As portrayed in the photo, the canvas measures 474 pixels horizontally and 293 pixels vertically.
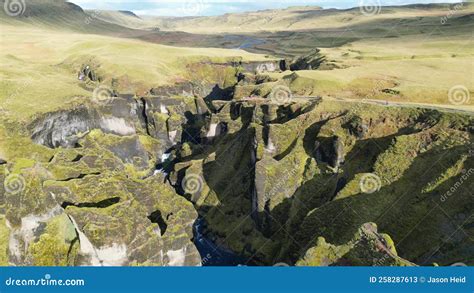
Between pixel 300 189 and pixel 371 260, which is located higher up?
pixel 371 260

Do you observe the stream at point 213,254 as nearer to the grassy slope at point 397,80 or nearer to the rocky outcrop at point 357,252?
the rocky outcrop at point 357,252

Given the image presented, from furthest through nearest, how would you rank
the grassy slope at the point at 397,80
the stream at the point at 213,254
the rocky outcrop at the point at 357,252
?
the grassy slope at the point at 397,80 < the stream at the point at 213,254 < the rocky outcrop at the point at 357,252

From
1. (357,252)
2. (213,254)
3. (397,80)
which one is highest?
(397,80)

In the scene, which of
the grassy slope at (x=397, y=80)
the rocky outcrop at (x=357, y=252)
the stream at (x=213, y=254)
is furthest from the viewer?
the grassy slope at (x=397, y=80)

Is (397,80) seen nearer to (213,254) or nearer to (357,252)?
(213,254)

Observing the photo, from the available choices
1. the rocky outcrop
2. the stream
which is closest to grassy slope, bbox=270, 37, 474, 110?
the stream

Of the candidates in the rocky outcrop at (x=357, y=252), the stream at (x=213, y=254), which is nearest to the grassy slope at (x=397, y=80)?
the stream at (x=213, y=254)

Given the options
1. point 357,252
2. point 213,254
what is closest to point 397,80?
point 213,254

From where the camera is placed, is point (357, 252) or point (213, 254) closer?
point (357, 252)

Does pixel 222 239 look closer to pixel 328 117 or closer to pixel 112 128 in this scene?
pixel 328 117

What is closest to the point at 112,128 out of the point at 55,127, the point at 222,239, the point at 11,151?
the point at 55,127

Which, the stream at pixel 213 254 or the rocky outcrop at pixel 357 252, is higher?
the rocky outcrop at pixel 357 252
